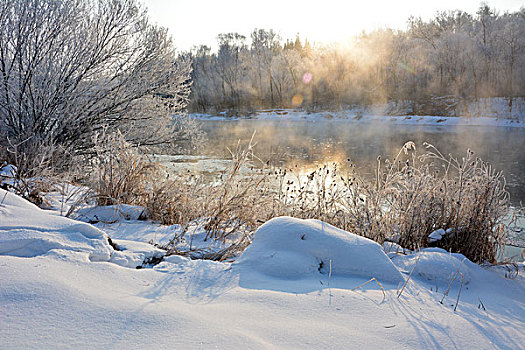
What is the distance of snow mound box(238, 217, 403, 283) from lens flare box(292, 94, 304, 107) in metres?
46.9

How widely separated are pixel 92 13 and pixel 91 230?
289 inches

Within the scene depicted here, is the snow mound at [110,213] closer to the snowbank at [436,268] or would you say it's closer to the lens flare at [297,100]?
the snowbank at [436,268]

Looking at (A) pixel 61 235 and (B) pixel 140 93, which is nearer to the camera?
(A) pixel 61 235

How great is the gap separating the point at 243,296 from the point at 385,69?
1852 inches

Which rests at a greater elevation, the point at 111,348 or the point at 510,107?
the point at 510,107

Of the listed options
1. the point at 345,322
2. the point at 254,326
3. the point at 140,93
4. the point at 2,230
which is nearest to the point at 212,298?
the point at 254,326

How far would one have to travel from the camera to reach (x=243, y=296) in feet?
6.40

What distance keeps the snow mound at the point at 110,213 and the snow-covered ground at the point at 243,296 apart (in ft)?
3.16

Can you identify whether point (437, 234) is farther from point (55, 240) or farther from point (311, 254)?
point (55, 240)

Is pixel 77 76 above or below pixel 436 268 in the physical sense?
above

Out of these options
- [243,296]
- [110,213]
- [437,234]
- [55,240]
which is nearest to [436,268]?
[437,234]

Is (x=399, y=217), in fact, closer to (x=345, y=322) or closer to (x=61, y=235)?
(x=345, y=322)

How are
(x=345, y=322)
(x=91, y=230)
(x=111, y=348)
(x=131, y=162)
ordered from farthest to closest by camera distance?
(x=131, y=162) → (x=91, y=230) → (x=345, y=322) → (x=111, y=348)

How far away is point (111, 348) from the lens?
128 cm
